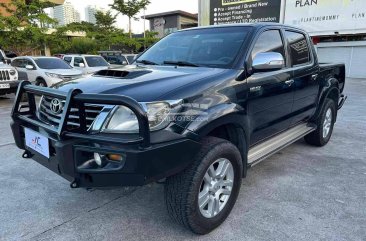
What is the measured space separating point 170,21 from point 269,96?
3926 centimetres

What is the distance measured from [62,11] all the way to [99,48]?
22.7 metres

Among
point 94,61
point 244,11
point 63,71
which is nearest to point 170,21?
point 244,11

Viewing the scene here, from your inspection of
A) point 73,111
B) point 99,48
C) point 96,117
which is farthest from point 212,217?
point 99,48

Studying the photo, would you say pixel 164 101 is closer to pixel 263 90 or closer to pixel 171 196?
pixel 171 196

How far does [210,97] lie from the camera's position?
2447mm

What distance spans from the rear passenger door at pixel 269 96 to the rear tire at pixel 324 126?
1107mm

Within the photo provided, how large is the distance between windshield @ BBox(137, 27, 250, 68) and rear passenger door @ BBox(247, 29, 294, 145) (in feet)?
0.75

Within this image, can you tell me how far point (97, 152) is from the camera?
2035 mm

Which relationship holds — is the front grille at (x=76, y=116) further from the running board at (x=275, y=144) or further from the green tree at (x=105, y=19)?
the green tree at (x=105, y=19)

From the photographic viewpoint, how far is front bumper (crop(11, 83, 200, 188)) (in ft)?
6.50

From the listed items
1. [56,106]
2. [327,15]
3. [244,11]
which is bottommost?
[56,106]

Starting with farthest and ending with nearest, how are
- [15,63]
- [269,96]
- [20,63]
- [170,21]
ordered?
[170,21] → [15,63] → [20,63] → [269,96]

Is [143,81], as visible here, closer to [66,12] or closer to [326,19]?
[326,19]

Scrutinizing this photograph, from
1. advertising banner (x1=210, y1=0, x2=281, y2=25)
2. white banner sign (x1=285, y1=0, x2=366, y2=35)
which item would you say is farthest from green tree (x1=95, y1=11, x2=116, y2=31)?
white banner sign (x1=285, y1=0, x2=366, y2=35)
